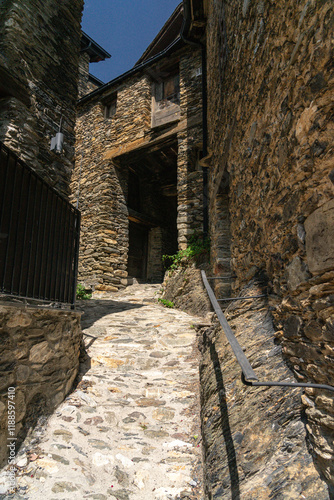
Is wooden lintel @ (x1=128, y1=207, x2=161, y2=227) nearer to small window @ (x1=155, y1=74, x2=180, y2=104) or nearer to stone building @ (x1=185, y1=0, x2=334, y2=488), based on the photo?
small window @ (x1=155, y1=74, x2=180, y2=104)

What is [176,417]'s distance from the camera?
2662 mm

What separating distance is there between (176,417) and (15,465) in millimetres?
1341

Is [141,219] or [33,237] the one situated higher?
[141,219]

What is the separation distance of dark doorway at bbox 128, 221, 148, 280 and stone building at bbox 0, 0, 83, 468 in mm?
6056

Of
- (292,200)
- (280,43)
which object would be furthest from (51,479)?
(280,43)

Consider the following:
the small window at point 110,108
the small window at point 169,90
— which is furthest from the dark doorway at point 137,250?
the small window at point 169,90

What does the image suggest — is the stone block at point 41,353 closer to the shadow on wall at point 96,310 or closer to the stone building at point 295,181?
the stone building at point 295,181

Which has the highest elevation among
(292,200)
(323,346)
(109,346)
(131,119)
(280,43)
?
(131,119)

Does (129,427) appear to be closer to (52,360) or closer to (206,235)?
(52,360)

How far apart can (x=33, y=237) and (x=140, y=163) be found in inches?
353

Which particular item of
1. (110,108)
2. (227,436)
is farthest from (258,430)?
(110,108)

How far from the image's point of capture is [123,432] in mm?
2490

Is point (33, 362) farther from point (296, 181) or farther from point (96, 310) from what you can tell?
point (96, 310)

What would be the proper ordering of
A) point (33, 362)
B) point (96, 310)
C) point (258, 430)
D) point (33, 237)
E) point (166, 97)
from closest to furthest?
point (258, 430) → point (33, 362) → point (33, 237) → point (96, 310) → point (166, 97)
